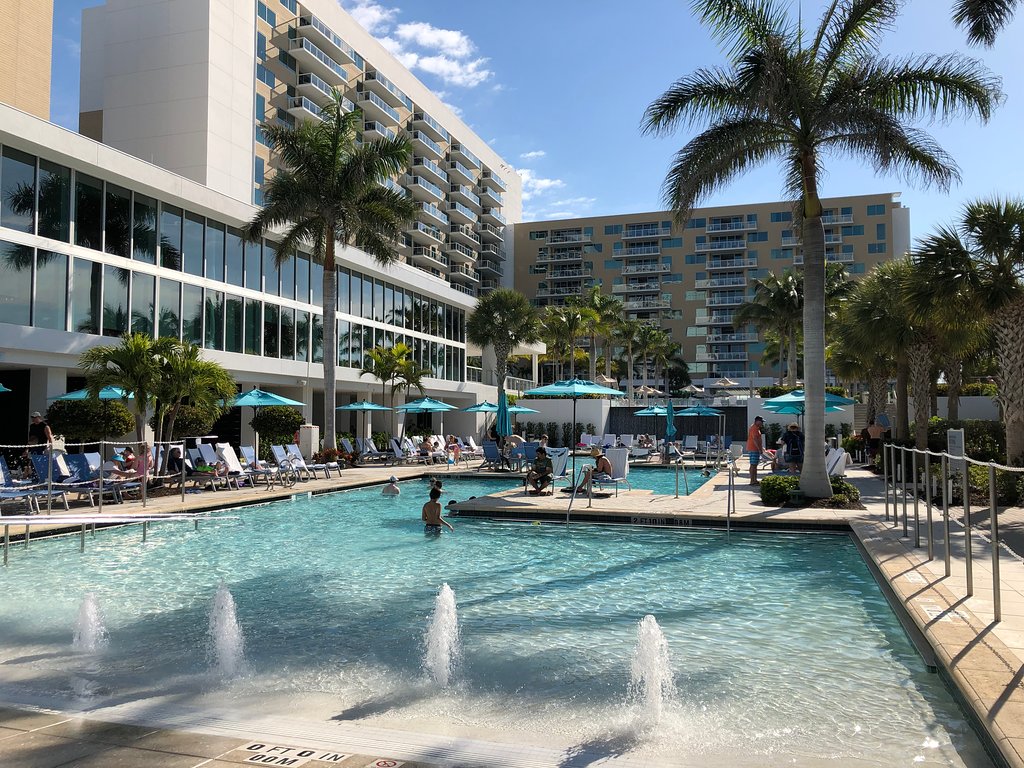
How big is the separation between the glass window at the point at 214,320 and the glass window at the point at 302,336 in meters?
4.71

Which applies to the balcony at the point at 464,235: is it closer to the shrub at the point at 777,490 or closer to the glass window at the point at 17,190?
the glass window at the point at 17,190

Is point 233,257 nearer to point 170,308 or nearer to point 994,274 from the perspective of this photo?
point 170,308

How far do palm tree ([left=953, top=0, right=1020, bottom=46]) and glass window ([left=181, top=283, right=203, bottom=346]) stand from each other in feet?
75.7

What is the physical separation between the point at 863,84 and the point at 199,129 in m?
29.9

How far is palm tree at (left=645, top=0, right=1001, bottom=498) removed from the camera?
44.2ft

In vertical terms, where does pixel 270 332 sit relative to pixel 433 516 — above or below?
above

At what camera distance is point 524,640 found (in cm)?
660

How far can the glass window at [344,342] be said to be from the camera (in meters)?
34.7

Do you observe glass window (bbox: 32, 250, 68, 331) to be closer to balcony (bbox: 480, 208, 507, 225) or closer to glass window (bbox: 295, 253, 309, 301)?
glass window (bbox: 295, 253, 309, 301)

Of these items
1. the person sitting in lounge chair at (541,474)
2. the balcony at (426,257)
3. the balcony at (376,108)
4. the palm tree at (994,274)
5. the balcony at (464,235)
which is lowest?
the person sitting in lounge chair at (541,474)

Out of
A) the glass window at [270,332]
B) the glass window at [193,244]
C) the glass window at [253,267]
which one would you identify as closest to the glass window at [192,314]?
the glass window at [193,244]

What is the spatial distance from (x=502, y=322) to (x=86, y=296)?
24254 mm

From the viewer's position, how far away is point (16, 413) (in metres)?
21.4

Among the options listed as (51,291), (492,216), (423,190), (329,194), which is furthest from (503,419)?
(492,216)
